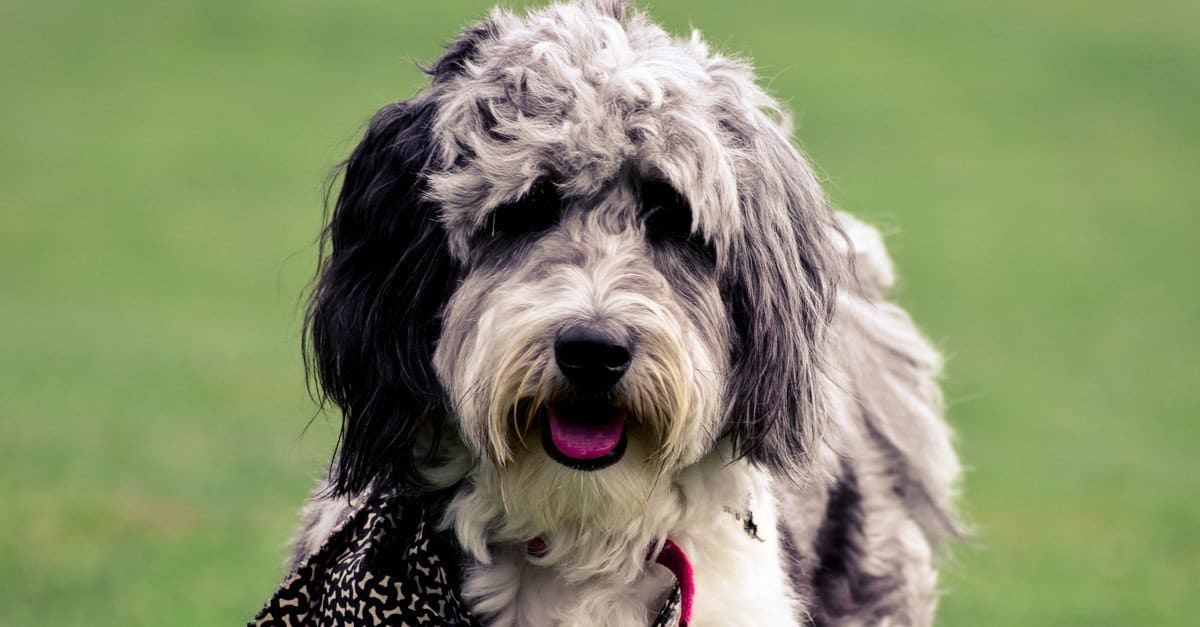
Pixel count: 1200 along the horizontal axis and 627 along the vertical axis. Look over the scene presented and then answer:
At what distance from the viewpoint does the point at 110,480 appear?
10.5 m

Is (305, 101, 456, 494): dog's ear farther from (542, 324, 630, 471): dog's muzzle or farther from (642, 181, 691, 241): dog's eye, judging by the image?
(642, 181, 691, 241): dog's eye

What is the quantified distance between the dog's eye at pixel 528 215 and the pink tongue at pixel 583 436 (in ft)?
1.43

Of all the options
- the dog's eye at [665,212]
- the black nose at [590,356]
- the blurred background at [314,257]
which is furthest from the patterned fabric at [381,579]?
the blurred background at [314,257]

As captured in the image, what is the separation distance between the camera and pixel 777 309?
4062mm

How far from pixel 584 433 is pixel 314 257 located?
511cm

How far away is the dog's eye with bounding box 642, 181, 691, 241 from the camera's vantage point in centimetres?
393

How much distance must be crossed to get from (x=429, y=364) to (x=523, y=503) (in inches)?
15.4

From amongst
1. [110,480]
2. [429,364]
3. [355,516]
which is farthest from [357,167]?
[110,480]

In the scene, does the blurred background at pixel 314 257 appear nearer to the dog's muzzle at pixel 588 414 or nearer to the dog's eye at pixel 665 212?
the dog's eye at pixel 665 212

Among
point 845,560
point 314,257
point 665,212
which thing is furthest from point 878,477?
point 314,257

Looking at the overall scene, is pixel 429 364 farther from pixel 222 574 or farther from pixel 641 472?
pixel 222 574

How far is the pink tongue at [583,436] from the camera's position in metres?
3.83

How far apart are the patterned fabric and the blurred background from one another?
1.01 meters

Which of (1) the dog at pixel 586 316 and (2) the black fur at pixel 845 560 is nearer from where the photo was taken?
(1) the dog at pixel 586 316
